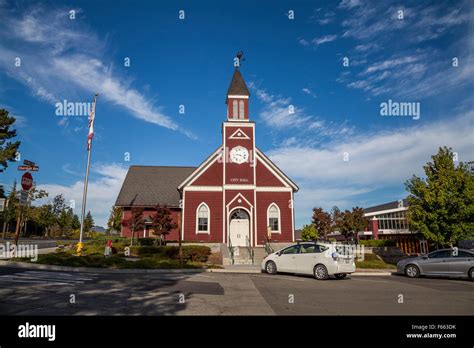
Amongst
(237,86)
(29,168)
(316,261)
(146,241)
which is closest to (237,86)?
Result: (237,86)

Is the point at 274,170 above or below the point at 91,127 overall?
below

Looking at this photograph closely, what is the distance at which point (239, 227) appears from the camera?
87.9 ft

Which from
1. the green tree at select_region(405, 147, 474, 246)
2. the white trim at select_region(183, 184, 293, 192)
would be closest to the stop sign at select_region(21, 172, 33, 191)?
the white trim at select_region(183, 184, 293, 192)

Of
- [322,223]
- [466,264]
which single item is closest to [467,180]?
[466,264]

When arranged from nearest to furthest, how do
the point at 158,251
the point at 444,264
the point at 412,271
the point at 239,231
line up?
1. the point at 444,264
2. the point at 412,271
3. the point at 158,251
4. the point at 239,231

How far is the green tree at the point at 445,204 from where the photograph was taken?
69.0 feet

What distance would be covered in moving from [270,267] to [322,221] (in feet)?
64.0

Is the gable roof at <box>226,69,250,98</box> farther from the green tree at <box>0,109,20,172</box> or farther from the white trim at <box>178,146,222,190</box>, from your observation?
the green tree at <box>0,109,20,172</box>

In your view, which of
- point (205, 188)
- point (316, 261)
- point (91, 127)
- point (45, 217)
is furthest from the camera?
point (45, 217)

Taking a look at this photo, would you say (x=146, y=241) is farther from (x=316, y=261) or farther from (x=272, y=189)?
(x=316, y=261)

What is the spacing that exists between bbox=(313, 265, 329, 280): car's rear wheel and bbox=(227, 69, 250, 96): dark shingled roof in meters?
19.9

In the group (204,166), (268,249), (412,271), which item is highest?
(204,166)
